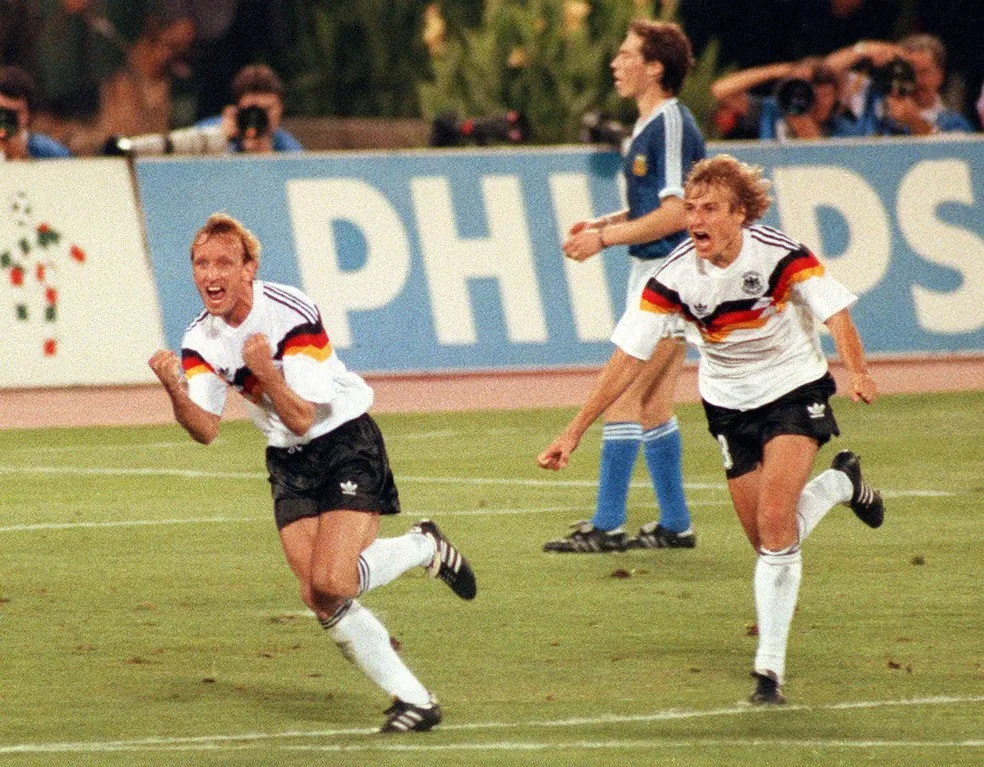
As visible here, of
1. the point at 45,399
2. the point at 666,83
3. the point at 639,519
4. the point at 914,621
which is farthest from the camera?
the point at 45,399

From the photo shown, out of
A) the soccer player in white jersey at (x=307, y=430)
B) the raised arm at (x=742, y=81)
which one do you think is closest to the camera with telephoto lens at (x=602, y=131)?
the raised arm at (x=742, y=81)

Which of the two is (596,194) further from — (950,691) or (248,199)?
(950,691)

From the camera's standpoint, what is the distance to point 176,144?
17438 mm

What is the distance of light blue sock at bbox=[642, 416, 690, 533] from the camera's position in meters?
10.5

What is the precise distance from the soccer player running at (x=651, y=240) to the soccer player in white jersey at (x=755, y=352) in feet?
7.17

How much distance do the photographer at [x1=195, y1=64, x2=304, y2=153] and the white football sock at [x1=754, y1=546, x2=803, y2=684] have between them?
1057 centimetres

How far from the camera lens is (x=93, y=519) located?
1186 centimetres

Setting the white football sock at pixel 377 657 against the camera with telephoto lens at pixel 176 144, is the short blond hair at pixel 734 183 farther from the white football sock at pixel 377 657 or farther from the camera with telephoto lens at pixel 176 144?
the camera with telephoto lens at pixel 176 144

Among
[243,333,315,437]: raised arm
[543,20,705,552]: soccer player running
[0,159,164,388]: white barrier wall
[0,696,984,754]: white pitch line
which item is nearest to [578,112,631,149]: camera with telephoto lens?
[0,159,164,388]: white barrier wall

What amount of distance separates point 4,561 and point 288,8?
18.1 m

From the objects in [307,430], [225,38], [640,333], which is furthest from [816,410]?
[225,38]

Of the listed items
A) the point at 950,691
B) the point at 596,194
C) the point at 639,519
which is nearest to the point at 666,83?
the point at 639,519

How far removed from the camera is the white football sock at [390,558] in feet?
25.0

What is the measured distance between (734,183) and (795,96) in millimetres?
10687
